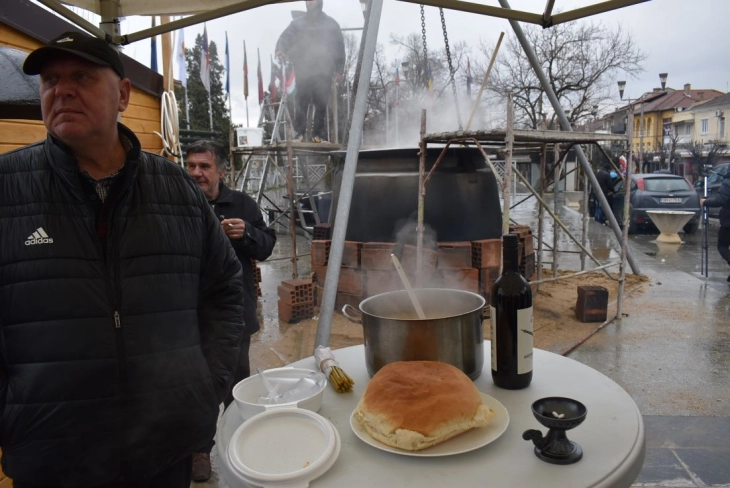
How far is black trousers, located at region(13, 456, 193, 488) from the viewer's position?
1.60 m

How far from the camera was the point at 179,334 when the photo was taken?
5.66 ft

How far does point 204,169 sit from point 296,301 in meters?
3.63

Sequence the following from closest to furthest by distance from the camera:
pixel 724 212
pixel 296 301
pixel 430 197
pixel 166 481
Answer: pixel 166 481
pixel 430 197
pixel 296 301
pixel 724 212

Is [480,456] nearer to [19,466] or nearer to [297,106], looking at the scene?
[19,466]

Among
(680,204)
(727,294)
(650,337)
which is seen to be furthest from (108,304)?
(680,204)

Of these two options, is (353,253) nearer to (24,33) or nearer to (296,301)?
(296,301)

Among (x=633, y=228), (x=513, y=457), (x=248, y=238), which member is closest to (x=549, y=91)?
(x=248, y=238)

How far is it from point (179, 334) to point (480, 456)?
3.41 feet

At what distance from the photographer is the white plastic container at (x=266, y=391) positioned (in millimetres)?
1711

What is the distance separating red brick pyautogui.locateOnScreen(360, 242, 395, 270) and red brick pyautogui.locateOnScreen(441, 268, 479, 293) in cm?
72

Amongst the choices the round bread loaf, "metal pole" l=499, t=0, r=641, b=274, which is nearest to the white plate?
the round bread loaf

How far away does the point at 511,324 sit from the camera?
178 centimetres

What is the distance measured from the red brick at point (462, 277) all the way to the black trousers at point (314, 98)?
8.31 m

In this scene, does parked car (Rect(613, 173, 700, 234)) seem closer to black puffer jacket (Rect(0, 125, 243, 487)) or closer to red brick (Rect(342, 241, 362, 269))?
red brick (Rect(342, 241, 362, 269))
